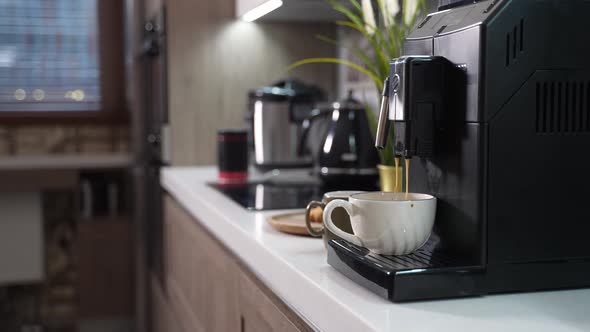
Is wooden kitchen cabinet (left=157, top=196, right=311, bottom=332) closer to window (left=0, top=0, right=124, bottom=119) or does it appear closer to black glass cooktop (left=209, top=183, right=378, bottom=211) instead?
black glass cooktop (left=209, top=183, right=378, bottom=211)

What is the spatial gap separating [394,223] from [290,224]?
37 cm

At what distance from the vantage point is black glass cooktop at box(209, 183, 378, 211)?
150 cm

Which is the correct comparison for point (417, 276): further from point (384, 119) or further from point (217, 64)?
point (217, 64)

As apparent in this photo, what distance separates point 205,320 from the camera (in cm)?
166

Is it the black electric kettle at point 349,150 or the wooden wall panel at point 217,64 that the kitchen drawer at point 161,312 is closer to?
the wooden wall panel at point 217,64

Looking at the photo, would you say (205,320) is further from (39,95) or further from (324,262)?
(39,95)

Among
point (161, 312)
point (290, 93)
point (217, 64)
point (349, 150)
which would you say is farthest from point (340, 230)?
point (161, 312)

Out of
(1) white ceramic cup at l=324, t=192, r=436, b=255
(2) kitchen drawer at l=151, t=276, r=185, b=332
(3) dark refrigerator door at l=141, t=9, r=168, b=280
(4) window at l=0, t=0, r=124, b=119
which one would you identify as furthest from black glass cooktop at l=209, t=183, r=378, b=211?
(4) window at l=0, t=0, r=124, b=119

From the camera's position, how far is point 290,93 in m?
2.17

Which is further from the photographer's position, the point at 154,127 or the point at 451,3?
the point at 154,127

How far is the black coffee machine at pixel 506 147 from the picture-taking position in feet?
2.50

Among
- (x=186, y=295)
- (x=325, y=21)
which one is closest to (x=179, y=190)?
(x=186, y=295)

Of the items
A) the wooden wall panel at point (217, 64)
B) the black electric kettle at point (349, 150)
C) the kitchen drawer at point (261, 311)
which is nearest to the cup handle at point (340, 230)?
the kitchen drawer at point (261, 311)

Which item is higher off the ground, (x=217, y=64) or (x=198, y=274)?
(x=217, y=64)
